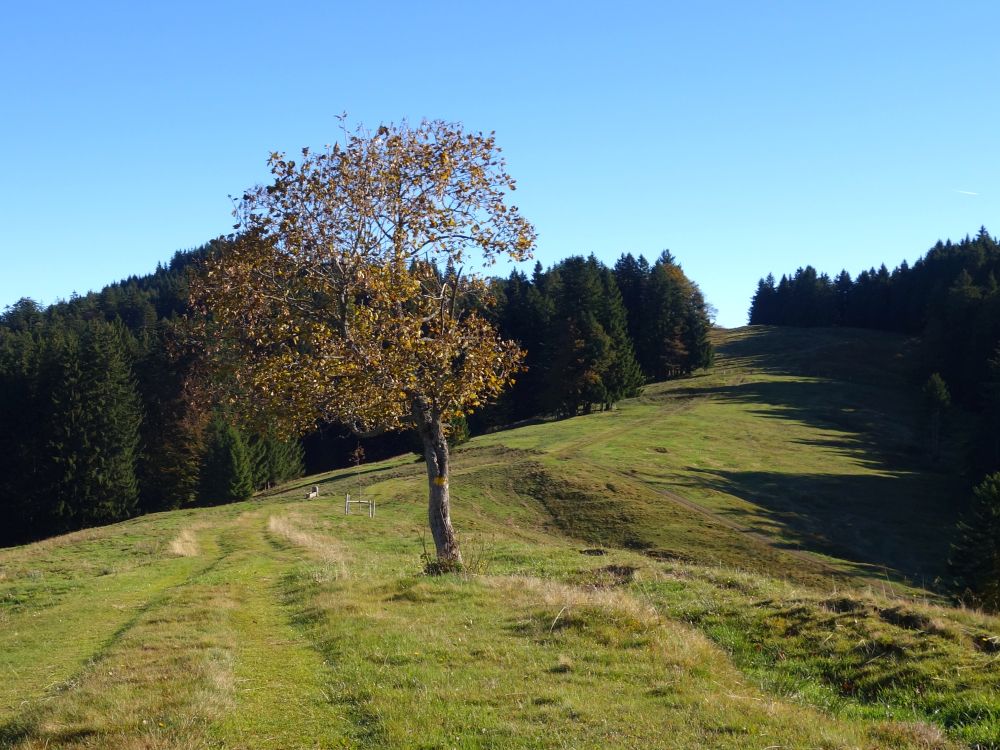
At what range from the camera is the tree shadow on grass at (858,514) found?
4550 centimetres

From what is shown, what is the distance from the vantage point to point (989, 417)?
216ft

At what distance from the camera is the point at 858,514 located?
53.2 m

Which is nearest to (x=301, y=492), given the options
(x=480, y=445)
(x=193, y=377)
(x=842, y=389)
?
(x=480, y=445)

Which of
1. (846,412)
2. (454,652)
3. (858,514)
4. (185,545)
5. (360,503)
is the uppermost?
(454,652)

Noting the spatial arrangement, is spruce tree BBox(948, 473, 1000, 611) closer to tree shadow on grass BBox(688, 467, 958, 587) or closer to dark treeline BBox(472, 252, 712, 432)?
tree shadow on grass BBox(688, 467, 958, 587)

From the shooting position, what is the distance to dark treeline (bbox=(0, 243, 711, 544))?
67.9 meters

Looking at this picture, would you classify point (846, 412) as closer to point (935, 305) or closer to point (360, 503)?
point (935, 305)

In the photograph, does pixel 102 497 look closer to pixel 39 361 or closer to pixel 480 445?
pixel 39 361

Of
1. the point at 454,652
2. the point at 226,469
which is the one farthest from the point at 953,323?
Result: the point at 454,652

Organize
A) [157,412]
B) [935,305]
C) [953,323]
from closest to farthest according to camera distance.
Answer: [157,412] → [953,323] → [935,305]

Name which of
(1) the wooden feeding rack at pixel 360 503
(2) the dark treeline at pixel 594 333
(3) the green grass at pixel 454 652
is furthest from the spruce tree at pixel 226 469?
(3) the green grass at pixel 454 652

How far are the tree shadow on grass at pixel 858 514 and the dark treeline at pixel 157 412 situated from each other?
67.1 feet

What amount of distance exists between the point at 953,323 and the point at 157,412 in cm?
10461

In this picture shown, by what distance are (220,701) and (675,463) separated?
189ft
